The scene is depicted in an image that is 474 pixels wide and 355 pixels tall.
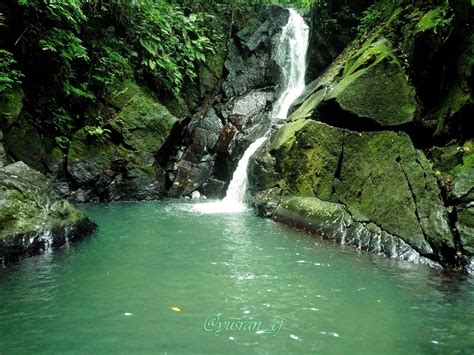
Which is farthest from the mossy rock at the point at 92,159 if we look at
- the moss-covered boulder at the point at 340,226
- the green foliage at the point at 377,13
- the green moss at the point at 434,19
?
the green moss at the point at 434,19

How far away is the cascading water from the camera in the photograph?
12.4 m

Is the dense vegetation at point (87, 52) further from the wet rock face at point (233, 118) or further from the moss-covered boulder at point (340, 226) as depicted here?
the moss-covered boulder at point (340, 226)

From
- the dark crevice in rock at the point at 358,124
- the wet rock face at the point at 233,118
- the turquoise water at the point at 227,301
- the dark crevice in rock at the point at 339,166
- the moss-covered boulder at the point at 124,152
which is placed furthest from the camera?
the wet rock face at the point at 233,118

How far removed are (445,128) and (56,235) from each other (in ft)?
25.6

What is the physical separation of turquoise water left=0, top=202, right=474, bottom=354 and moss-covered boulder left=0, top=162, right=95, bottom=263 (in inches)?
11.6

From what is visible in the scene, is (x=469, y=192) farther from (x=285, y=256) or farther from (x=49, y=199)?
(x=49, y=199)

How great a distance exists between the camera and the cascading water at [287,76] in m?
12.4

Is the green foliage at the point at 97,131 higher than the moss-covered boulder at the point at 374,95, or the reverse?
the moss-covered boulder at the point at 374,95

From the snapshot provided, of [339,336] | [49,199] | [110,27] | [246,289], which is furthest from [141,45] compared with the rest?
[339,336]

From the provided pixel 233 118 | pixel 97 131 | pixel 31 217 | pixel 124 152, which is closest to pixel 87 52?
pixel 97 131

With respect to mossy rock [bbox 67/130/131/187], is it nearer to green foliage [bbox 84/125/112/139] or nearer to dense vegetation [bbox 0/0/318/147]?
green foliage [bbox 84/125/112/139]

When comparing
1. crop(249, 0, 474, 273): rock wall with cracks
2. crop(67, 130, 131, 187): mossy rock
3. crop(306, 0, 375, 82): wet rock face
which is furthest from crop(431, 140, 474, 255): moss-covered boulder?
crop(67, 130, 131, 187): mossy rock

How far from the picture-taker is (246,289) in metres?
4.88

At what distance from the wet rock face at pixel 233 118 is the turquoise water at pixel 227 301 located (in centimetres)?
678
